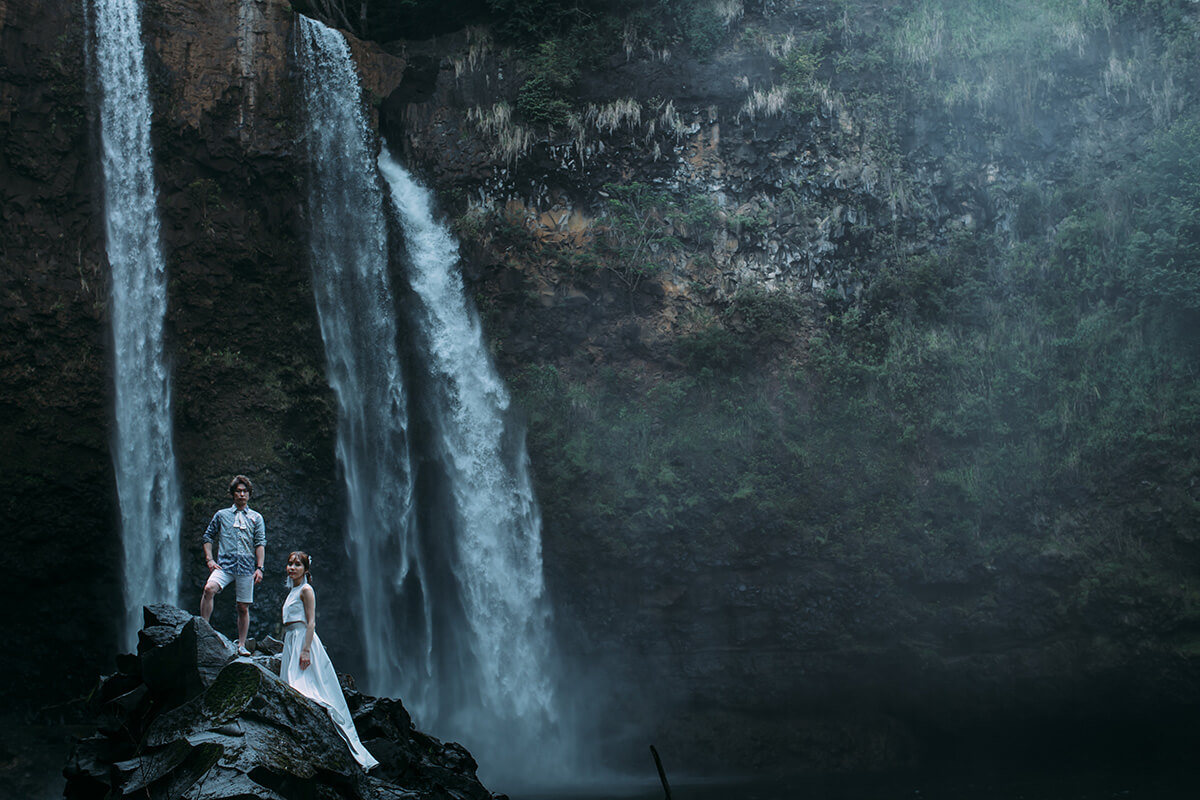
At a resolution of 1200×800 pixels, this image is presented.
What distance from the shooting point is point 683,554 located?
1788 cm

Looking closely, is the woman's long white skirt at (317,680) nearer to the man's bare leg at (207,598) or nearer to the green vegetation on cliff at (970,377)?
the man's bare leg at (207,598)

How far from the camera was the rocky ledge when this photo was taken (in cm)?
646

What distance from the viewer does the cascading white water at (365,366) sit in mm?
16859

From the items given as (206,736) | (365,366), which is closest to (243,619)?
(206,736)

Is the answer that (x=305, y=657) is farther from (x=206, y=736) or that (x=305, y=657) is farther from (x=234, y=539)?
(x=234, y=539)

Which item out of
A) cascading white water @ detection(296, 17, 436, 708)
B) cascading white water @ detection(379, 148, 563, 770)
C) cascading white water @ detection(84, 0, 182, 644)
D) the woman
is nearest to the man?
the woman

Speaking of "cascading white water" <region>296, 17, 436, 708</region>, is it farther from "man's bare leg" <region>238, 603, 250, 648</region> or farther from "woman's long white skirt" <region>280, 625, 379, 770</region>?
"woman's long white skirt" <region>280, 625, 379, 770</region>

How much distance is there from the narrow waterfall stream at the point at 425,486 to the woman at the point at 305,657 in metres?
8.63

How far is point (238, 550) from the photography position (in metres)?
9.09

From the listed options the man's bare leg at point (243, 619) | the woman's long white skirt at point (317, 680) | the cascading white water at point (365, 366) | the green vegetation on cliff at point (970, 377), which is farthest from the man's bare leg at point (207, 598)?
the green vegetation on cliff at point (970, 377)

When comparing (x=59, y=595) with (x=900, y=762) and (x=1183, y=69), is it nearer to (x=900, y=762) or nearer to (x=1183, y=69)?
(x=900, y=762)

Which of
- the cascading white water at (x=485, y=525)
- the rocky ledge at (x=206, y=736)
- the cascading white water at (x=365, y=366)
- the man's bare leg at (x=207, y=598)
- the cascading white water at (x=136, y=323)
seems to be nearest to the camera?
the rocky ledge at (x=206, y=736)

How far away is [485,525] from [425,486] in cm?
138

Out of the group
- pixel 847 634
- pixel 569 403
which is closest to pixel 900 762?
pixel 847 634
